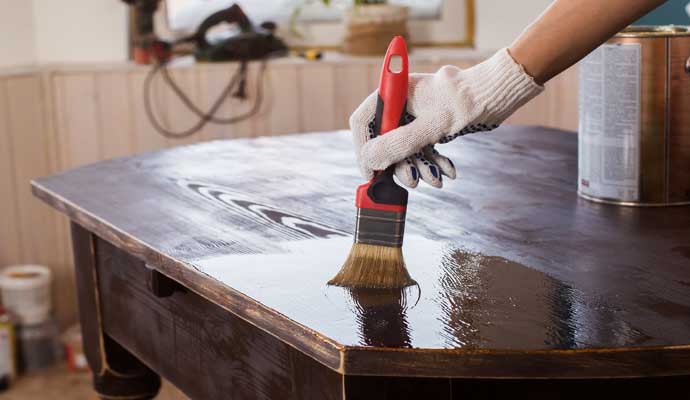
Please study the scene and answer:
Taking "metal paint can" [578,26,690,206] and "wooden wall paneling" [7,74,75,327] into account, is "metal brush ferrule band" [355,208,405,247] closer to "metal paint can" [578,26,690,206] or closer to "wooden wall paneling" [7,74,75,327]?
"metal paint can" [578,26,690,206]

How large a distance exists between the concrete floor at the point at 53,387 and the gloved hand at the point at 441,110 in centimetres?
185

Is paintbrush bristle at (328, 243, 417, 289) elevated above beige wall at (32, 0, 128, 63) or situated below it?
below

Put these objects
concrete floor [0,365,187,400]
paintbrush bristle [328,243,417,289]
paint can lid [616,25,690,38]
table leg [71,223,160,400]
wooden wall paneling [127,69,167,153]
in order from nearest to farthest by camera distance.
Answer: paintbrush bristle [328,243,417,289] → paint can lid [616,25,690,38] → table leg [71,223,160,400] → concrete floor [0,365,187,400] → wooden wall paneling [127,69,167,153]

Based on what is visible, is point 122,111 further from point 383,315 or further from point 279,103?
point 383,315

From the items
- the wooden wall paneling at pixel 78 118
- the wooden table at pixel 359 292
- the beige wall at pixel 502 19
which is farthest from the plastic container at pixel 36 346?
the beige wall at pixel 502 19

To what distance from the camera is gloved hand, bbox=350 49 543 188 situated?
3.24 feet

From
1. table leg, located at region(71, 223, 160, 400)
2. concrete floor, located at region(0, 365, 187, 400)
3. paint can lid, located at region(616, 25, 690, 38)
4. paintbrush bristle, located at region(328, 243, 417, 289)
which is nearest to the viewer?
Result: paintbrush bristle, located at region(328, 243, 417, 289)

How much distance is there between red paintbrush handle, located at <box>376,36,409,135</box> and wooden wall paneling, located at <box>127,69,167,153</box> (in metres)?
2.12

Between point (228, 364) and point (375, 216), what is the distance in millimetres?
277

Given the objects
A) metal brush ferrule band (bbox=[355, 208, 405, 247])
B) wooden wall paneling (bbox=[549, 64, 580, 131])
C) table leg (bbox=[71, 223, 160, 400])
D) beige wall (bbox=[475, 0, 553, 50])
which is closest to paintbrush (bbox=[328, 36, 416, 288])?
metal brush ferrule band (bbox=[355, 208, 405, 247])

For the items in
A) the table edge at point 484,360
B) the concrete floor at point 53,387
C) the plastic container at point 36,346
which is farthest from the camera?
the plastic container at point 36,346

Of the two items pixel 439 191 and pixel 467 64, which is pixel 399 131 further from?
pixel 467 64

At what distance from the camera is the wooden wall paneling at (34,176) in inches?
116

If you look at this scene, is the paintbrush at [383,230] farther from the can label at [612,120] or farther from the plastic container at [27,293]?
the plastic container at [27,293]
